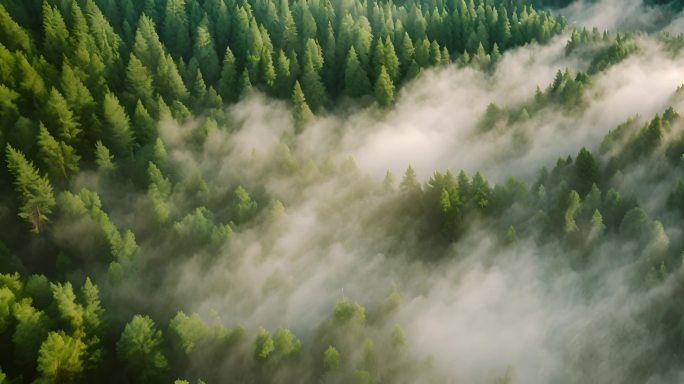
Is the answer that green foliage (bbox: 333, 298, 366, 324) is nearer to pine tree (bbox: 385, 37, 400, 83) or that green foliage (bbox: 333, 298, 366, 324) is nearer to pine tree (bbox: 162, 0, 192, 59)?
pine tree (bbox: 385, 37, 400, 83)

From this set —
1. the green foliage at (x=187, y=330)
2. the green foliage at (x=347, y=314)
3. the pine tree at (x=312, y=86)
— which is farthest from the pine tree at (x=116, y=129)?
the green foliage at (x=347, y=314)

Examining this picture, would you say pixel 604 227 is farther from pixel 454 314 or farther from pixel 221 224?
pixel 221 224

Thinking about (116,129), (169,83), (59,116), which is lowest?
(59,116)

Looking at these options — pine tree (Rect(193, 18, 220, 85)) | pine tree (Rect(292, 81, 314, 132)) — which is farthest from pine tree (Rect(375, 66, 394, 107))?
pine tree (Rect(193, 18, 220, 85))

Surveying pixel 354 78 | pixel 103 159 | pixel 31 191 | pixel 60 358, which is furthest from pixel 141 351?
pixel 354 78

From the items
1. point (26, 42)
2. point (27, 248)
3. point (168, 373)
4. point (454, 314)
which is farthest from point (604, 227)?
point (26, 42)

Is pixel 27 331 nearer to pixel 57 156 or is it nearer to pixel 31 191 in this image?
pixel 31 191

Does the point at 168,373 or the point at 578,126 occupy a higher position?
the point at 578,126
